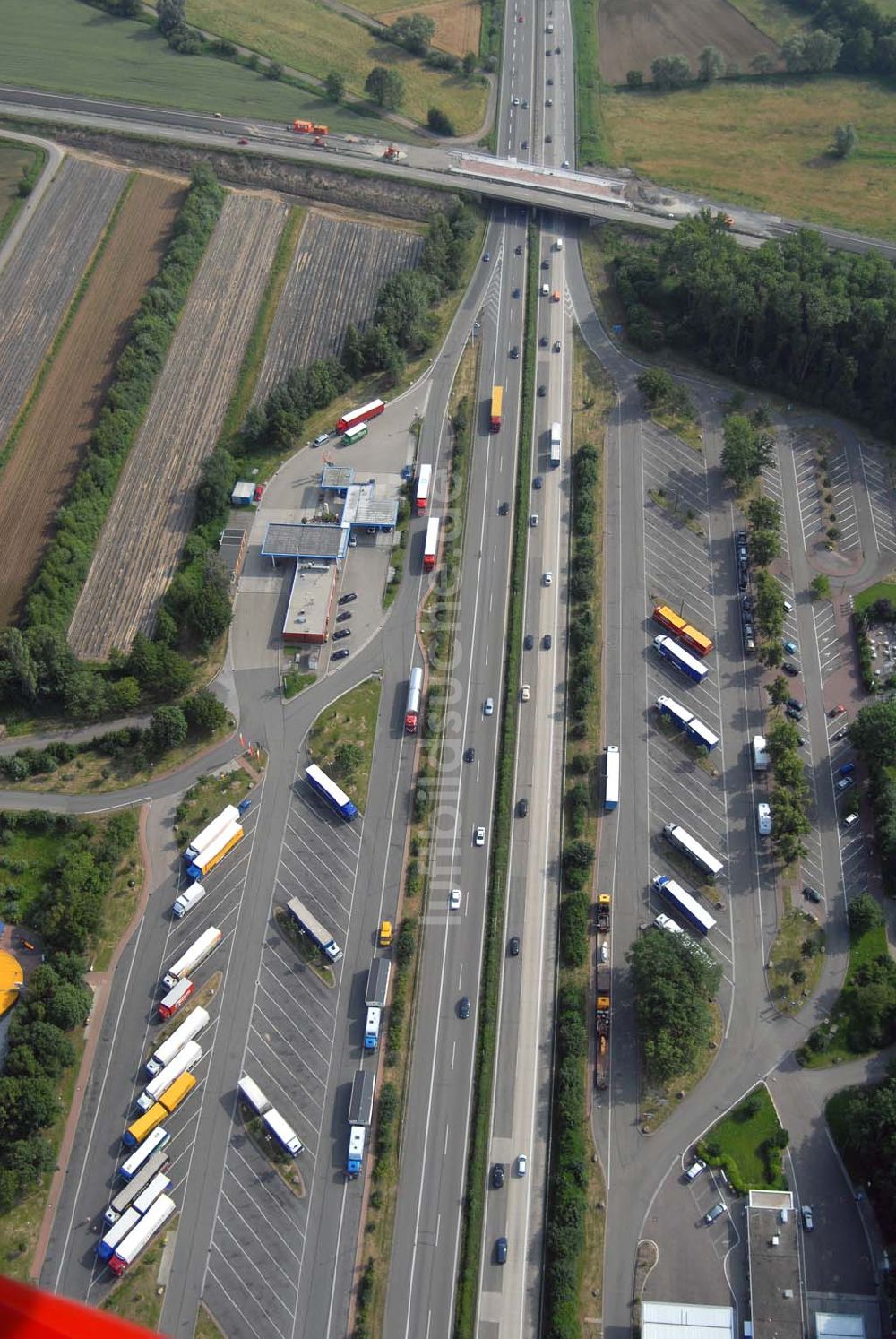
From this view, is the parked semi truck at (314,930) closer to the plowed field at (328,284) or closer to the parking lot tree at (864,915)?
the parking lot tree at (864,915)

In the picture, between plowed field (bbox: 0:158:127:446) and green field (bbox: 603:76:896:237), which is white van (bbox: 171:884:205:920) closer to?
plowed field (bbox: 0:158:127:446)

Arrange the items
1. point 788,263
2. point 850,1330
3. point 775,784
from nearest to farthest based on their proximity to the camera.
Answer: point 850,1330 → point 775,784 → point 788,263

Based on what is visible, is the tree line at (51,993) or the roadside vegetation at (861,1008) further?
the roadside vegetation at (861,1008)

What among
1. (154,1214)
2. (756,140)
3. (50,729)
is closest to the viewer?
(154,1214)

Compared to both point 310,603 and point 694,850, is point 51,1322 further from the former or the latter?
point 310,603

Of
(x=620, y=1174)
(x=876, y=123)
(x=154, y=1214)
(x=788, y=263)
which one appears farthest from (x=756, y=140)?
(x=154, y=1214)

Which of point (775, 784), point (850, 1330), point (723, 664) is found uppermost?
point (723, 664)

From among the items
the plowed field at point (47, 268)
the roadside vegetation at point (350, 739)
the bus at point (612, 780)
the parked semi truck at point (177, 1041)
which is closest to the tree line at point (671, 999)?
the bus at point (612, 780)

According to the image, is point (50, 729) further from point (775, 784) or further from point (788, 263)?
point (788, 263)
